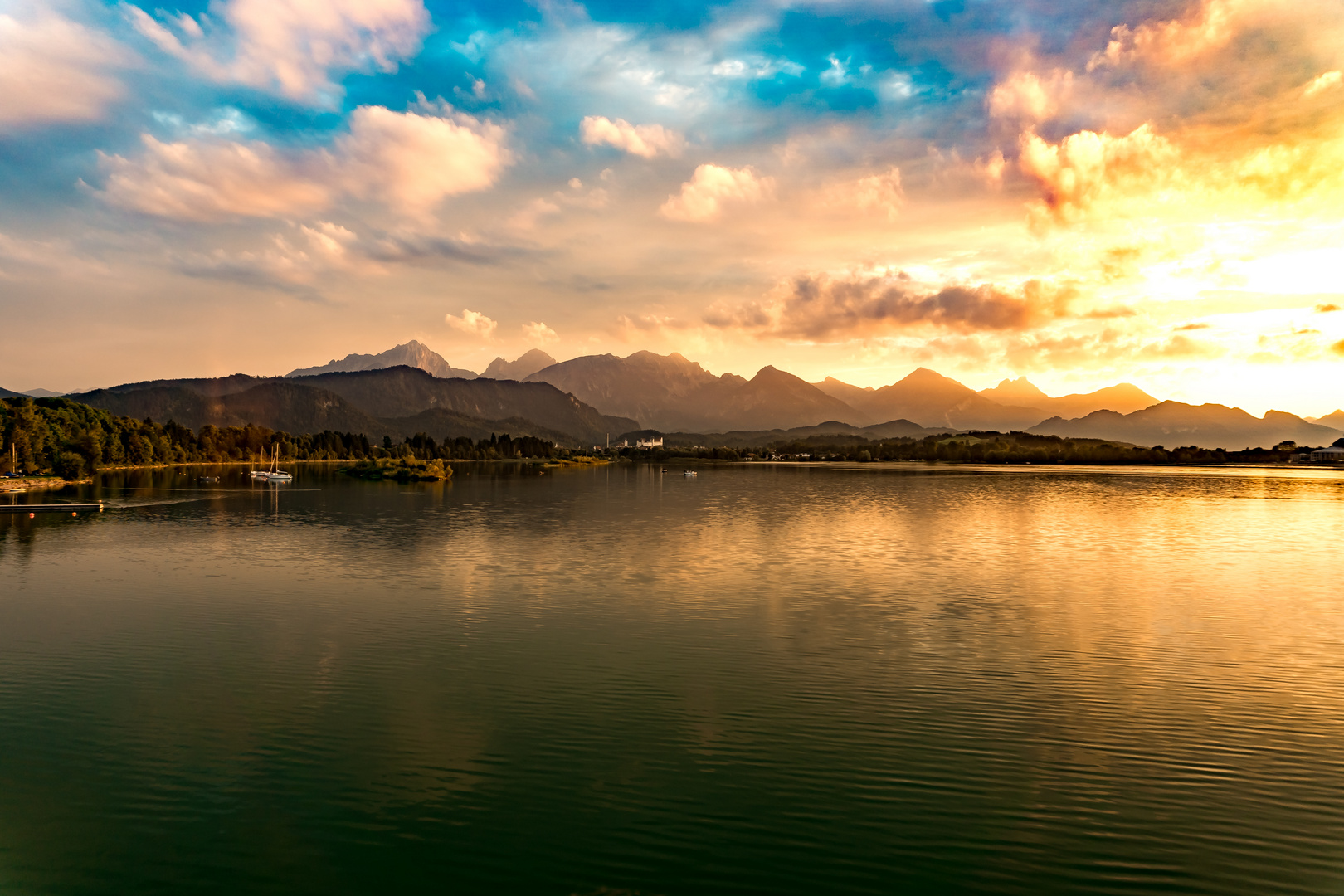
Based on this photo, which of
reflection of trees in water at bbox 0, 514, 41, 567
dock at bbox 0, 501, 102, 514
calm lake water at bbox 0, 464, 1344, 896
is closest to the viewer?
calm lake water at bbox 0, 464, 1344, 896

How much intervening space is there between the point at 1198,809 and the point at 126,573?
5736 cm

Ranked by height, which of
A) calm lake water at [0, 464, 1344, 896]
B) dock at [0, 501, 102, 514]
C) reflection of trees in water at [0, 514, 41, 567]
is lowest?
calm lake water at [0, 464, 1344, 896]

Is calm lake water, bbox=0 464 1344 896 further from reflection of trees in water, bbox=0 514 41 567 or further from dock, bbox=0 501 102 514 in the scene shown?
dock, bbox=0 501 102 514

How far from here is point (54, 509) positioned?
95875 millimetres

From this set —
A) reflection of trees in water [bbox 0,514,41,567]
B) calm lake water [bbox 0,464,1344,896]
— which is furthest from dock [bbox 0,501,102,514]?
calm lake water [bbox 0,464,1344,896]

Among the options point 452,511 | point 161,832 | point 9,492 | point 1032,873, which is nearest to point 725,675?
point 1032,873

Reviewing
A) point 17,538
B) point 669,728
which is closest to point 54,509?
point 17,538

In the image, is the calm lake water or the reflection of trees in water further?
the reflection of trees in water

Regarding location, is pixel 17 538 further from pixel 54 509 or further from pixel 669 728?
pixel 669 728

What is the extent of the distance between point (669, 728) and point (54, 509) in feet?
356

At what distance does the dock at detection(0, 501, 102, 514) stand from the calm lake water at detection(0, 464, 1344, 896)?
51187mm

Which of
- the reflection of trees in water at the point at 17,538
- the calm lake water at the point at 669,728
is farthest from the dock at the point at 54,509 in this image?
the calm lake water at the point at 669,728

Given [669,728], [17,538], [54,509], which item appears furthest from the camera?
[54,509]

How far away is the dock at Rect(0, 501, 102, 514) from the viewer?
310 ft
